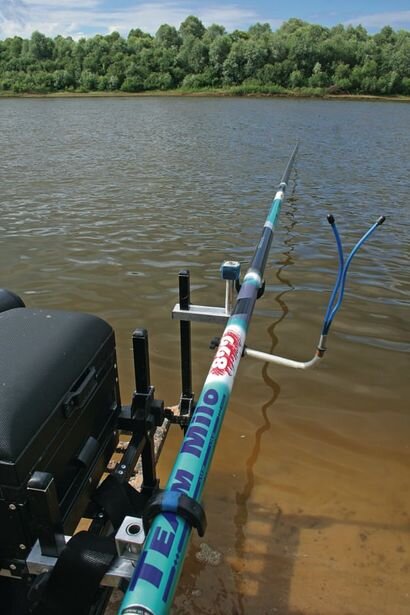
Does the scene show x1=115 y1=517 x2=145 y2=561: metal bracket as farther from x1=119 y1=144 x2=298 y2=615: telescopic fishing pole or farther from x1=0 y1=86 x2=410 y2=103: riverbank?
x1=0 y1=86 x2=410 y2=103: riverbank

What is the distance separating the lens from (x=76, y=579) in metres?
1.37

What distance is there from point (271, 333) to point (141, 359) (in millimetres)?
3508

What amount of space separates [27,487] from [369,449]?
117 inches

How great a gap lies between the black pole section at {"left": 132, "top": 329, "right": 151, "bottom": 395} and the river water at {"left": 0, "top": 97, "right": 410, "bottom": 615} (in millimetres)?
1164

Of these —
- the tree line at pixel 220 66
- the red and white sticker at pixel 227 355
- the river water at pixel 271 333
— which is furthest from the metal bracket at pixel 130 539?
the tree line at pixel 220 66

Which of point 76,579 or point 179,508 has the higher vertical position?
point 179,508

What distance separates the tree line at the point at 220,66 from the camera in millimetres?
74750

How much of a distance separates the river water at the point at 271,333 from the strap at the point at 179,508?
1659 millimetres

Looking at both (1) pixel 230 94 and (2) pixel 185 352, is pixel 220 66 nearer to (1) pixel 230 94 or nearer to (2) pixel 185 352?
(1) pixel 230 94

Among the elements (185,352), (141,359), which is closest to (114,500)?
(141,359)

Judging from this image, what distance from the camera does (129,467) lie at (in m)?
1.93

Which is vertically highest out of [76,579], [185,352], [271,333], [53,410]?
[53,410]

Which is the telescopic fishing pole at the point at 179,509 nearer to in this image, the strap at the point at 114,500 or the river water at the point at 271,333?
the strap at the point at 114,500

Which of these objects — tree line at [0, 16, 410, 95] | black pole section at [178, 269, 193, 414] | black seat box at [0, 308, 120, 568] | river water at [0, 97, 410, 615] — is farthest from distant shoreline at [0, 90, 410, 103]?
black seat box at [0, 308, 120, 568]
